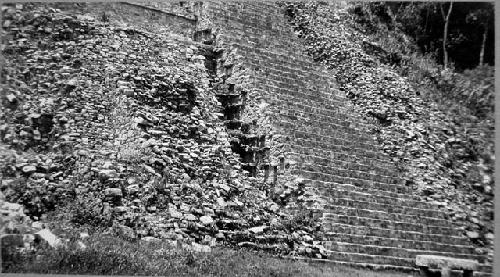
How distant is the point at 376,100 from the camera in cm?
974

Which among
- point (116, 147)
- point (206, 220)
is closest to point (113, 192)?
point (116, 147)

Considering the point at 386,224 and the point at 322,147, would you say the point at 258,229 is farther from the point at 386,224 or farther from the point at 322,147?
the point at 322,147

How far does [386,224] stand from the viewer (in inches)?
276

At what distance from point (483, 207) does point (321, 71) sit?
532 centimetres

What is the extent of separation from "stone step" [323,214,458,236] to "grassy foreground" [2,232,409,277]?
3.53 feet

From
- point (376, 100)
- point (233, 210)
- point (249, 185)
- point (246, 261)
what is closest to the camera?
point (246, 261)

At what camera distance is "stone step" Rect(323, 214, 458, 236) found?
689cm

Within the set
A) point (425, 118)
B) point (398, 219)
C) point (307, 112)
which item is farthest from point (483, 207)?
point (307, 112)

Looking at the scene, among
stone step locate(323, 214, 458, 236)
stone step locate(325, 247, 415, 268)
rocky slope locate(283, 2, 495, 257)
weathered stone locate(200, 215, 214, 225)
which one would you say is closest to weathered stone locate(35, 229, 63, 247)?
weathered stone locate(200, 215, 214, 225)

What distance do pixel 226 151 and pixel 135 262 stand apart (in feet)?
8.72

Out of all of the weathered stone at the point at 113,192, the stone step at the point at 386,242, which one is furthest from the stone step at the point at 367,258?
the weathered stone at the point at 113,192

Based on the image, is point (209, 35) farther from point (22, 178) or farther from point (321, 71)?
point (22, 178)

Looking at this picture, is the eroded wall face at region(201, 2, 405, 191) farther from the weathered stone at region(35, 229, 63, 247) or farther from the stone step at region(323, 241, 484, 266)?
the weathered stone at region(35, 229, 63, 247)

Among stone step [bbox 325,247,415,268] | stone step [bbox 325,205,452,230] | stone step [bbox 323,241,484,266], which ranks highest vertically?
stone step [bbox 325,205,452,230]
